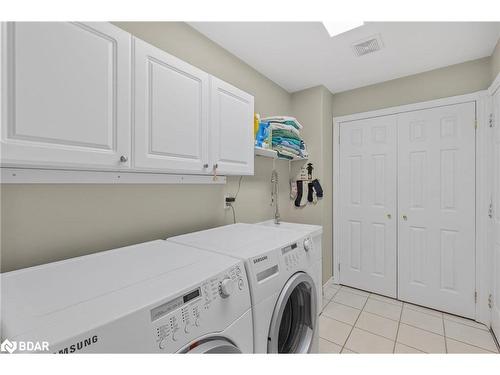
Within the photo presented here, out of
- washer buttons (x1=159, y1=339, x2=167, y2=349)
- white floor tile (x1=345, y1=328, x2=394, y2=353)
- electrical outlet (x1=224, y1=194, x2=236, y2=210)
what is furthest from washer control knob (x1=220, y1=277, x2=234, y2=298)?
white floor tile (x1=345, y1=328, x2=394, y2=353)

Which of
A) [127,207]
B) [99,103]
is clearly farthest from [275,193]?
[99,103]

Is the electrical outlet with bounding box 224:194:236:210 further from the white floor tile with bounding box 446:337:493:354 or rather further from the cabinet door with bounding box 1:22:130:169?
the white floor tile with bounding box 446:337:493:354

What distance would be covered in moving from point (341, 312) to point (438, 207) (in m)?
1.44

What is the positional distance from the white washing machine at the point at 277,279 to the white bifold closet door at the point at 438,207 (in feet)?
4.94

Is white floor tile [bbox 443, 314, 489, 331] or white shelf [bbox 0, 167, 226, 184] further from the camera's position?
white floor tile [bbox 443, 314, 489, 331]

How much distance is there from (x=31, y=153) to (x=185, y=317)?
2.49 feet

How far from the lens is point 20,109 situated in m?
0.77

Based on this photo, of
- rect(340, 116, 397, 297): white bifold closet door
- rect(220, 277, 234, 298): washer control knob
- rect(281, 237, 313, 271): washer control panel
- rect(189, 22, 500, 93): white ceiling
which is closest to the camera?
rect(220, 277, 234, 298): washer control knob

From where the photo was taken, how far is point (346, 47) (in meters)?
1.99

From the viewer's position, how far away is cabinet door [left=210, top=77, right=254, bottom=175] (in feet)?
4.87

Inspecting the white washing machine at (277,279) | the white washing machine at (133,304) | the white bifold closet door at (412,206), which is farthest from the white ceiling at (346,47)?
the white washing machine at (133,304)

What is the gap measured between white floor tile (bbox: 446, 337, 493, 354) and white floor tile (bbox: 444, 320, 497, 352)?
56 millimetres
